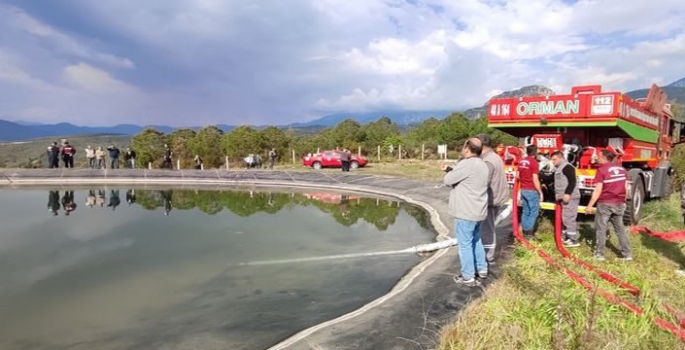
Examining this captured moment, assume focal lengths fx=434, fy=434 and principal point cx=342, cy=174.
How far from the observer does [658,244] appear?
7277mm

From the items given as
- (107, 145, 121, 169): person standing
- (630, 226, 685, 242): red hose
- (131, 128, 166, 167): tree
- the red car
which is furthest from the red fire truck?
(131, 128, 166, 167): tree

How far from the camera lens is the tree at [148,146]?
4444 centimetres

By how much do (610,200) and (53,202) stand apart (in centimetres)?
1594

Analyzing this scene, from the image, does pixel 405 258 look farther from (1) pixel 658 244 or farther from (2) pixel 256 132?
(2) pixel 256 132

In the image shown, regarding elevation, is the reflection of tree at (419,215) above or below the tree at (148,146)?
below

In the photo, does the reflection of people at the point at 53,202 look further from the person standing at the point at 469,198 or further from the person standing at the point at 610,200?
the person standing at the point at 610,200

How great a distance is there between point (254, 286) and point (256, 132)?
40883mm

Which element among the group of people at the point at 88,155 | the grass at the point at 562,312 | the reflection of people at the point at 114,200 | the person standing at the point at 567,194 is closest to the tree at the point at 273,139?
the group of people at the point at 88,155

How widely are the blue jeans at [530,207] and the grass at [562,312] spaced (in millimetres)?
1556

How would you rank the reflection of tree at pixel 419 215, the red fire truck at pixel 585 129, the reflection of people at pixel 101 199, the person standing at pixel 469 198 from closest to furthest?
the person standing at pixel 469 198, the red fire truck at pixel 585 129, the reflection of tree at pixel 419 215, the reflection of people at pixel 101 199

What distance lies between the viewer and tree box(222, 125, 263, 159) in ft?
133

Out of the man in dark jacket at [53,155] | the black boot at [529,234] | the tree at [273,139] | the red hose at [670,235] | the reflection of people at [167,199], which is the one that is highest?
the tree at [273,139]

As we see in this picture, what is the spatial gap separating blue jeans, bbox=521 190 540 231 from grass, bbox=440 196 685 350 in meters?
1.56

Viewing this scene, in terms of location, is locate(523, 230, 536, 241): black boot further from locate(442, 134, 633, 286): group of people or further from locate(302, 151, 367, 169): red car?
locate(302, 151, 367, 169): red car
